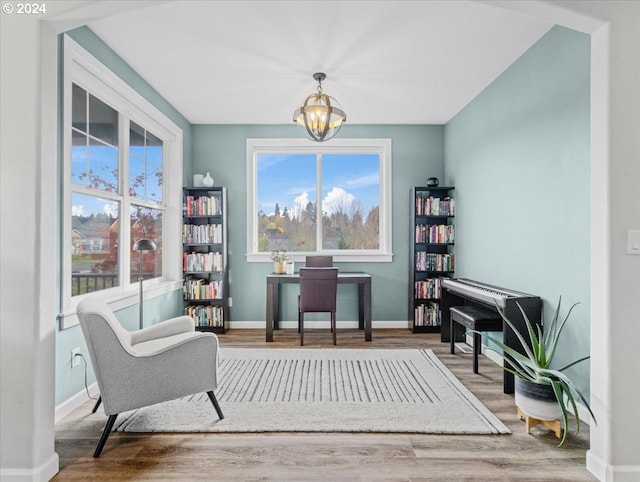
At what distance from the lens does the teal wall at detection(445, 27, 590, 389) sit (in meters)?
2.40

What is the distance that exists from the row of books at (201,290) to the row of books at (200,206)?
0.85 m

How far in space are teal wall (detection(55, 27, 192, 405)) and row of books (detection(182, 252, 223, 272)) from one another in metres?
0.34

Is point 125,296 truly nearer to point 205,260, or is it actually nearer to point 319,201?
point 205,260

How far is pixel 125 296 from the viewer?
10.4ft

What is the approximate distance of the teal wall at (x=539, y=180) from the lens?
7.89 feet

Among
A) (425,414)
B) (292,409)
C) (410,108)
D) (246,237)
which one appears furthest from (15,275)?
(410,108)

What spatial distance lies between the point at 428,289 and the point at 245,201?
2.65m

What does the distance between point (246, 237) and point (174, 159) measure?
4.28 feet

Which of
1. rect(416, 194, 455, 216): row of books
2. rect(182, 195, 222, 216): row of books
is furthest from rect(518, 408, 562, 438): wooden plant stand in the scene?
rect(182, 195, 222, 216): row of books

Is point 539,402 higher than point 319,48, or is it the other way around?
point 319,48

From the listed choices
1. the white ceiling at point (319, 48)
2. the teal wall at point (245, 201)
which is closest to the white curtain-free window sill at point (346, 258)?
the teal wall at point (245, 201)

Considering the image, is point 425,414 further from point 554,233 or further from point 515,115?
point 515,115

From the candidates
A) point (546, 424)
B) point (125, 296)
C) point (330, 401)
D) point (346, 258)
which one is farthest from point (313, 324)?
point (546, 424)

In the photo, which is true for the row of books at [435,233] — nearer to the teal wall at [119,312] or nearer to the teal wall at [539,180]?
the teal wall at [539,180]
